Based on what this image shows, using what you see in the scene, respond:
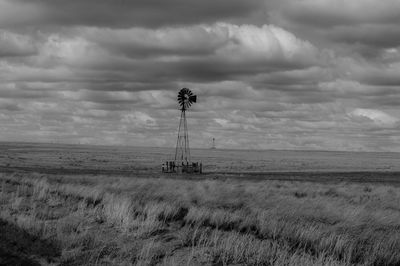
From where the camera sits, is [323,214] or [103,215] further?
[323,214]

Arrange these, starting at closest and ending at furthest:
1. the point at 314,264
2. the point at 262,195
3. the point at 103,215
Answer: the point at 314,264 → the point at 103,215 → the point at 262,195

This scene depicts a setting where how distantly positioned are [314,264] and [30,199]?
40.3 ft

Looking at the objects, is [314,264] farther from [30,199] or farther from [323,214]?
[30,199]

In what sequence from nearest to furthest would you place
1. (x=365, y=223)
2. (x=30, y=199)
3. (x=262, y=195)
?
(x=365, y=223)
(x=30, y=199)
(x=262, y=195)

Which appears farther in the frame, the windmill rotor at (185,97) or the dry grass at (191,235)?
the windmill rotor at (185,97)

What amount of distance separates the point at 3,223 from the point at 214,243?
608cm

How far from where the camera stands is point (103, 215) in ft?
47.2

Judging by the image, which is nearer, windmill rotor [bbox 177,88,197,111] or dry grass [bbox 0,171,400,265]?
dry grass [bbox 0,171,400,265]

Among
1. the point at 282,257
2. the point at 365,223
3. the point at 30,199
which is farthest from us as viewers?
the point at 30,199

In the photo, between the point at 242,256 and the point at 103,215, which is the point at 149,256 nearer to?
the point at 242,256

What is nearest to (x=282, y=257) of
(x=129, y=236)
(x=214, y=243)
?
(x=214, y=243)

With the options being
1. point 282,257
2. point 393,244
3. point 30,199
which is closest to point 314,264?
point 282,257

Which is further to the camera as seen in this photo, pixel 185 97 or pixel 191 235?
pixel 185 97

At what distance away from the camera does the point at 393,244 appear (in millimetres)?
12930
